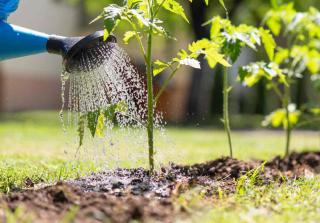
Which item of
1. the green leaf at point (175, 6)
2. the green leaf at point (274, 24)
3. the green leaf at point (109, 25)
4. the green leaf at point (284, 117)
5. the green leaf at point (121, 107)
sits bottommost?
the green leaf at point (284, 117)

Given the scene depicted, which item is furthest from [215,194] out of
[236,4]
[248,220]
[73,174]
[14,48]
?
[236,4]

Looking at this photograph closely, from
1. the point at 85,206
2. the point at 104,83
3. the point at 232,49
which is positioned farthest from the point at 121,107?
the point at 85,206

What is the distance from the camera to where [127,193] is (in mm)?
3023

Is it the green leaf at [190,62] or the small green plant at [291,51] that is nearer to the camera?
the green leaf at [190,62]

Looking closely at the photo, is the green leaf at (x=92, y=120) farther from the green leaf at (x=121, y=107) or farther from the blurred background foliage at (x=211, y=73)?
the blurred background foliage at (x=211, y=73)

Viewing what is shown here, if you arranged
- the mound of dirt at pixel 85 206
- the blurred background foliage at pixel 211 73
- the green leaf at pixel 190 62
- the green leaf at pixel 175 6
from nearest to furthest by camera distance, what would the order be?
the mound of dirt at pixel 85 206 → the green leaf at pixel 190 62 → the green leaf at pixel 175 6 → the blurred background foliage at pixel 211 73

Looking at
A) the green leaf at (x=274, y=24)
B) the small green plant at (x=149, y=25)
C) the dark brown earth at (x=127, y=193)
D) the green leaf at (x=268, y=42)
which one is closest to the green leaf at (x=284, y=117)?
the green leaf at (x=274, y=24)

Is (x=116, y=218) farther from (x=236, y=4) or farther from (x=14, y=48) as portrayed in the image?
(x=236, y=4)

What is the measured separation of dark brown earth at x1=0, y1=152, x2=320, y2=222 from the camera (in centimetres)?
246

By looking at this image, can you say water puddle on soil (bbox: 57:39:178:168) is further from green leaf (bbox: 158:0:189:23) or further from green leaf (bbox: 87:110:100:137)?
green leaf (bbox: 158:0:189:23)

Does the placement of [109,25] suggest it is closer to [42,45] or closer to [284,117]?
[42,45]

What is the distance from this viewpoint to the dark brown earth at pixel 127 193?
246 cm

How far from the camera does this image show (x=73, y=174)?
3.89 meters

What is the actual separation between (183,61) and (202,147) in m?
4.37
